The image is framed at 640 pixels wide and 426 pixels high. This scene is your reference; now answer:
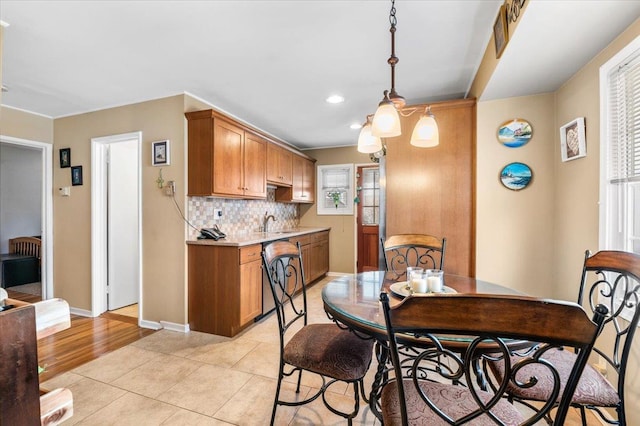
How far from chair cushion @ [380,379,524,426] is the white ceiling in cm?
175

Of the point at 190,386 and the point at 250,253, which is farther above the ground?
the point at 250,253

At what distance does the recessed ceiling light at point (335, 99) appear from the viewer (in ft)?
10.1

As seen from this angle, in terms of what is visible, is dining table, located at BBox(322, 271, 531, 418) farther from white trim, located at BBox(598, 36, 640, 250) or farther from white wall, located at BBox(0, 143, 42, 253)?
white wall, located at BBox(0, 143, 42, 253)

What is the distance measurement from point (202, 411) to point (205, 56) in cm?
246

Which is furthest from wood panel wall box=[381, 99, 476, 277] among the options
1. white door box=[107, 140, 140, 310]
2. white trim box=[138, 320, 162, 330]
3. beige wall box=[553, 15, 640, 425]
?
white door box=[107, 140, 140, 310]

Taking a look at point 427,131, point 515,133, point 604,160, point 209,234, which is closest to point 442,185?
point 515,133

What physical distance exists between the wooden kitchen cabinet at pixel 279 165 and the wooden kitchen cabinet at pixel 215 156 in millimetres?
593

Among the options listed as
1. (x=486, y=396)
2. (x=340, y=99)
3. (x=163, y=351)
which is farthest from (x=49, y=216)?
(x=486, y=396)

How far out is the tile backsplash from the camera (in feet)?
10.3

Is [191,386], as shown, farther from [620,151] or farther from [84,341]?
[620,151]

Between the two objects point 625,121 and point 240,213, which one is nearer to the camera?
point 625,121

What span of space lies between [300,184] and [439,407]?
4108 millimetres

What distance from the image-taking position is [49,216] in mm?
3547

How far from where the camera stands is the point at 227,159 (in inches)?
121
